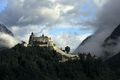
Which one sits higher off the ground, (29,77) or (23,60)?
(23,60)

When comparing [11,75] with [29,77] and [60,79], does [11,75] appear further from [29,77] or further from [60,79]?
[60,79]

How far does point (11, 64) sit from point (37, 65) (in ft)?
67.7

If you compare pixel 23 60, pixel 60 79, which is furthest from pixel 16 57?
pixel 60 79

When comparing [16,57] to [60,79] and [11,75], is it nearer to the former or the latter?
[11,75]

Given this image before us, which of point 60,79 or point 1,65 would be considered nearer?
point 1,65

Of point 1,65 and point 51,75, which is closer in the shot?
point 1,65

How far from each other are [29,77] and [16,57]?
20800mm

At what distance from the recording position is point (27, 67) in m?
192

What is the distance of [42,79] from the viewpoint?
186625 mm

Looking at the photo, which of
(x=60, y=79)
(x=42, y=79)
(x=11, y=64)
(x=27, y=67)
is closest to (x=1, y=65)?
(x=11, y=64)

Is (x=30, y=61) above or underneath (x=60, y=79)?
above

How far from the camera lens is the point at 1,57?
655 feet

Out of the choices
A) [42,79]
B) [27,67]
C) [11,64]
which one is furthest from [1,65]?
[42,79]

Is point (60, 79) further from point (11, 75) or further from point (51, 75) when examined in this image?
point (11, 75)
